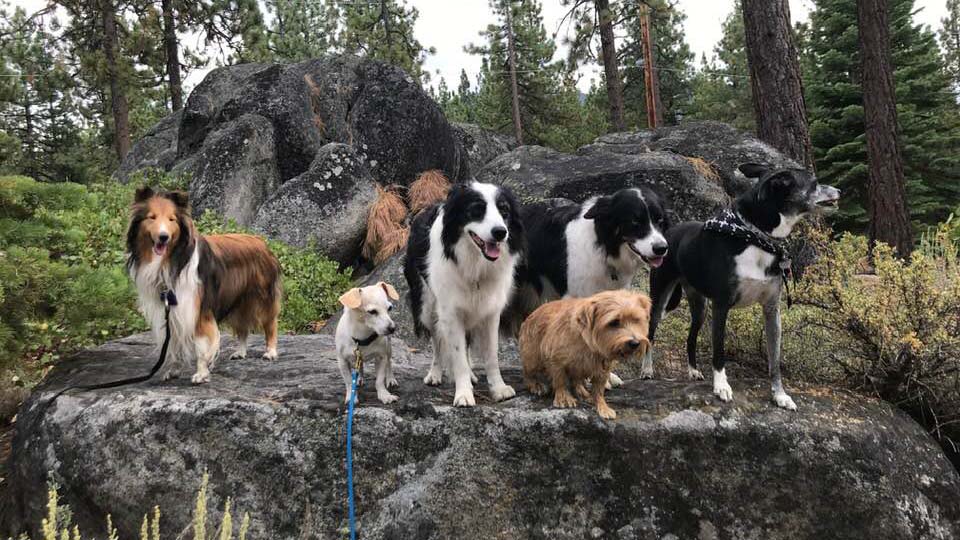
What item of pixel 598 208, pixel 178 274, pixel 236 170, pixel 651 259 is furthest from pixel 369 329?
pixel 236 170

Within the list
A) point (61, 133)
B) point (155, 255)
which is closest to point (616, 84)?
point (155, 255)

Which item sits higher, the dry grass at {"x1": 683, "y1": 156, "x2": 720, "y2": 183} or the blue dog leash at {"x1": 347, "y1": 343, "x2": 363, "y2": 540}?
the dry grass at {"x1": 683, "y1": 156, "x2": 720, "y2": 183}

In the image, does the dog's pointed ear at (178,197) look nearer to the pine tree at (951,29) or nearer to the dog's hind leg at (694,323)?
the dog's hind leg at (694,323)

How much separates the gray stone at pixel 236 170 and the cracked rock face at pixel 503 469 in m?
7.82

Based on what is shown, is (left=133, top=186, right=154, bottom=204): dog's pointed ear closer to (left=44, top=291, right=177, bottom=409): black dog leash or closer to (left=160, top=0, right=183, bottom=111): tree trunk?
(left=44, top=291, right=177, bottom=409): black dog leash

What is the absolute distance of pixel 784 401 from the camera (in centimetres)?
385

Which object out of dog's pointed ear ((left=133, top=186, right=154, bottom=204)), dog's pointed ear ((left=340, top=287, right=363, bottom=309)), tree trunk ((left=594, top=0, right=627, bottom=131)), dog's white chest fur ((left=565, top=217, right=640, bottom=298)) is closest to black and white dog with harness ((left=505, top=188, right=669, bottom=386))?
dog's white chest fur ((left=565, top=217, right=640, bottom=298))

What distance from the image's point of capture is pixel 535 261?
4965mm

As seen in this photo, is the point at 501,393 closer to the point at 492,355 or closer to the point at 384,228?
the point at 492,355

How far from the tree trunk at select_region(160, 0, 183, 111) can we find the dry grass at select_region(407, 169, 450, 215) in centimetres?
1106

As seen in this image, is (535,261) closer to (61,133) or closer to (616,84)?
(616,84)

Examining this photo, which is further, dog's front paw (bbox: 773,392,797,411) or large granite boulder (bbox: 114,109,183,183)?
large granite boulder (bbox: 114,109,183,183)

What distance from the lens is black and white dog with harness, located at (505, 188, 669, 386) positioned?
4129 mm

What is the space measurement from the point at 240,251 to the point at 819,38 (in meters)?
20.5
